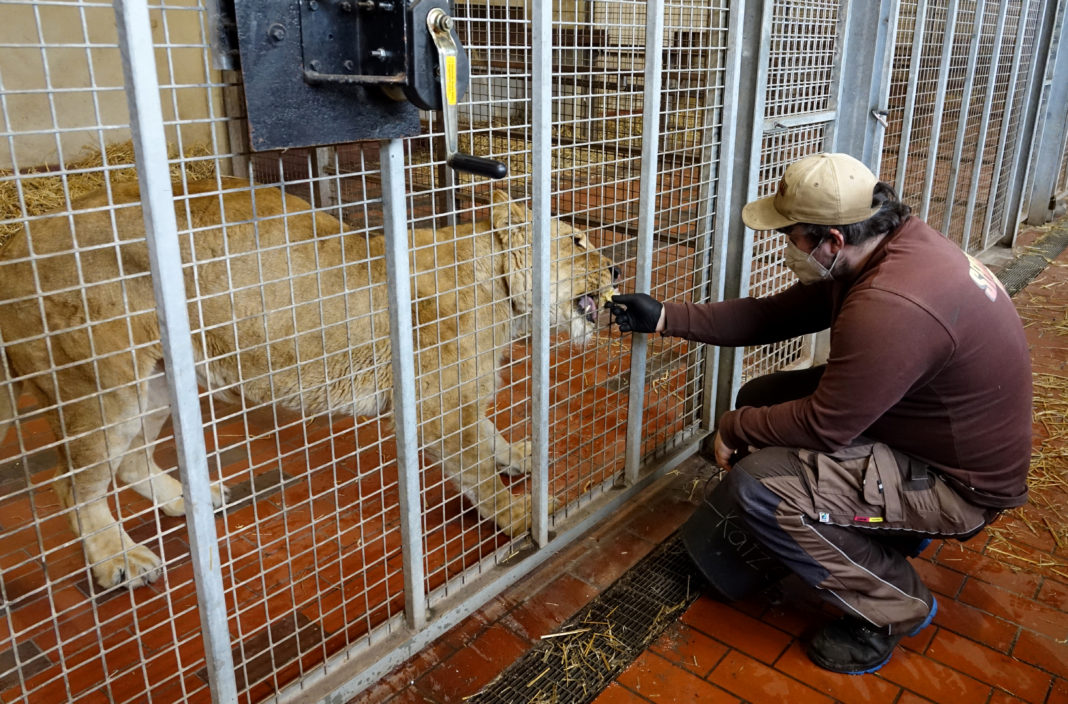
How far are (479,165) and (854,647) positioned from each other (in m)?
2.25

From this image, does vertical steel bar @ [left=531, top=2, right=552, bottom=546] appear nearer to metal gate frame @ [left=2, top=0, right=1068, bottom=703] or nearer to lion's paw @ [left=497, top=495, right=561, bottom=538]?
metal gate frame @ [left=2, top=0, right=1068, bottom=703]

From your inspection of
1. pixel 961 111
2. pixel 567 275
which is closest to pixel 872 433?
pixel 567 275

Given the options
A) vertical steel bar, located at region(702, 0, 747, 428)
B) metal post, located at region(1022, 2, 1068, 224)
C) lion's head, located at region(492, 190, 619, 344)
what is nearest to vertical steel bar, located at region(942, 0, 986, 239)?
metal post, located at region(1022, 2, 1068, 224)

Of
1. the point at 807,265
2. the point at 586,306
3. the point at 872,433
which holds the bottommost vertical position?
the point at 872,433

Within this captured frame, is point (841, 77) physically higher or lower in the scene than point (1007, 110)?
higher

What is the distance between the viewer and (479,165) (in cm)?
207

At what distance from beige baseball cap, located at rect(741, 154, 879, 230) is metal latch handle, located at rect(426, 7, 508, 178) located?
1350 mm

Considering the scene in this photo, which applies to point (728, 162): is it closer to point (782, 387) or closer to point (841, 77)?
point (782, 387)

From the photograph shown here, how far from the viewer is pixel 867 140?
16.1 ft

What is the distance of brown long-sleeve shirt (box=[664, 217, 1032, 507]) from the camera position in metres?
2.68

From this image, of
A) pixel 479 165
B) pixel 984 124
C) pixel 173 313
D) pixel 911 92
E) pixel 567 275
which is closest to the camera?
pixel 173 313

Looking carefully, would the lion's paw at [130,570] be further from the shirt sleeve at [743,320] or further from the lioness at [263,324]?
the shirt sleeve at [743,320]

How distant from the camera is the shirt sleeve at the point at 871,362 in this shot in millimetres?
2658

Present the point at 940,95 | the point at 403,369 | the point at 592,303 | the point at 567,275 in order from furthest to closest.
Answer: the point at 940,95
the point at 592,303
the point at 567,275
the point at 403,369
